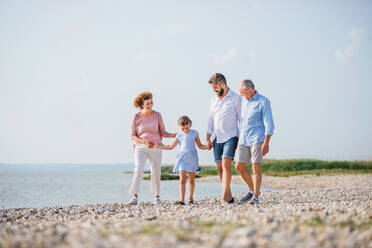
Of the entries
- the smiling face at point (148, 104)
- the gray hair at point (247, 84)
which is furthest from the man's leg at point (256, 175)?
the smiling face at point (148, 104)

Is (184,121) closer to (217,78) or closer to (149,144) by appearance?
(149,144)

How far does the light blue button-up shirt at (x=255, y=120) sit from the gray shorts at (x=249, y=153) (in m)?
0.09

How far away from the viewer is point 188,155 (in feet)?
25.7

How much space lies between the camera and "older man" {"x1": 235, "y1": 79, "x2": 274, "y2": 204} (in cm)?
695

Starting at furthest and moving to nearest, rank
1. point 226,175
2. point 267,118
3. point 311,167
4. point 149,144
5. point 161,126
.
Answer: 1. point 311,167
2. point 161,126
3. point 149,144
4. point 226,175
5. point 267,118

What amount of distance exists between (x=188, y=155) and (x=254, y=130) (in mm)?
1512

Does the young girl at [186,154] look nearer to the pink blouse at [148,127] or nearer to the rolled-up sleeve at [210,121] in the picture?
the rolled-up sleeve at [210,121]

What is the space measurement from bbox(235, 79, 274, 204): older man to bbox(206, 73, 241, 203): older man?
0.15 m

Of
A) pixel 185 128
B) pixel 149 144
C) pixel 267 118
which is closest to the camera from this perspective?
pixel 267 118

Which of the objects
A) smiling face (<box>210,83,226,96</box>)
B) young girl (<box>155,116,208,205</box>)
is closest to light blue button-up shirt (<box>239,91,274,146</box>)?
smiling face (<box>210,83,226,96</box>)

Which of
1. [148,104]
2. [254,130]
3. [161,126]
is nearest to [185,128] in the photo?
[161,126]

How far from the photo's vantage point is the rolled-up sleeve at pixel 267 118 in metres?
6.81

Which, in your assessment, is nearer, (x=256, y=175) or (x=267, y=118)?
(x=267, y=118)

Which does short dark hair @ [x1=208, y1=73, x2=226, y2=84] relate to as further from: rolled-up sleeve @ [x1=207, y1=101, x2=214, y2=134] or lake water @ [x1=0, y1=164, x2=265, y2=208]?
lake water @ [x1=0, y1=164, x2=265, y2=208]
